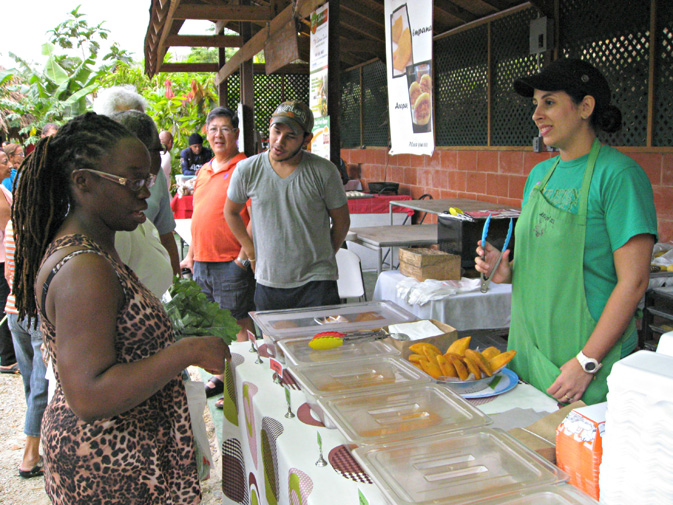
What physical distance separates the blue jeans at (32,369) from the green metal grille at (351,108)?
7736 mm

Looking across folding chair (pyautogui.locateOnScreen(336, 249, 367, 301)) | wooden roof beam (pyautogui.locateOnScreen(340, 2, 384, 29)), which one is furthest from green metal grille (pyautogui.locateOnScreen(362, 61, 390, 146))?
folding chair (pyautogui.locateOnScreen(336, 249, 367, 301))

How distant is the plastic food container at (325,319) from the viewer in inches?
78.5

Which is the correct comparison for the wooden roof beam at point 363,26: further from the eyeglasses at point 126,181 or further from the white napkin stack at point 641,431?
the white napkin stack at point 641,431

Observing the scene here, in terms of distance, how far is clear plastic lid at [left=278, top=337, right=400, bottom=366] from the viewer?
5.57 ft

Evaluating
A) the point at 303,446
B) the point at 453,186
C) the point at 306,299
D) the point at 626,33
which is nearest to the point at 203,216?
the point at 306,299

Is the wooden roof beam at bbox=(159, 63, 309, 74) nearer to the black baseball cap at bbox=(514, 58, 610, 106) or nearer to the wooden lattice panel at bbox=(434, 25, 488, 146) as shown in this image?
the wooden lattice panel at bbox=(434, 25, 488, 146)

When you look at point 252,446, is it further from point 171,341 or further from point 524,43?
point 524,43

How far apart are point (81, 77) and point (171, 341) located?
625 inches

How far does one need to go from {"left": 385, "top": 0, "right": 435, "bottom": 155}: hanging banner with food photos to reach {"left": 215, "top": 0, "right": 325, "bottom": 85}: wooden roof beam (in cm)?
96

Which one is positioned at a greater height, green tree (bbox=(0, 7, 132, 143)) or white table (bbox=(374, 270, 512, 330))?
green tree (bbox=(0, 7, 132, 143))

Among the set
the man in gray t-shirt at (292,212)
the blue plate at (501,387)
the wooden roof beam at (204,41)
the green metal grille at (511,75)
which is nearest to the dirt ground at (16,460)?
the man in gray t-shirt at (292,212)

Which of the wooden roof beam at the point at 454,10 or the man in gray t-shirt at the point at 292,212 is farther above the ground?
the wooden roof beam at the point at 454,10

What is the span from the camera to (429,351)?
1768 millimetres

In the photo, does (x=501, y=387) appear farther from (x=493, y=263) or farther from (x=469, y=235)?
(x=469, y=235)
